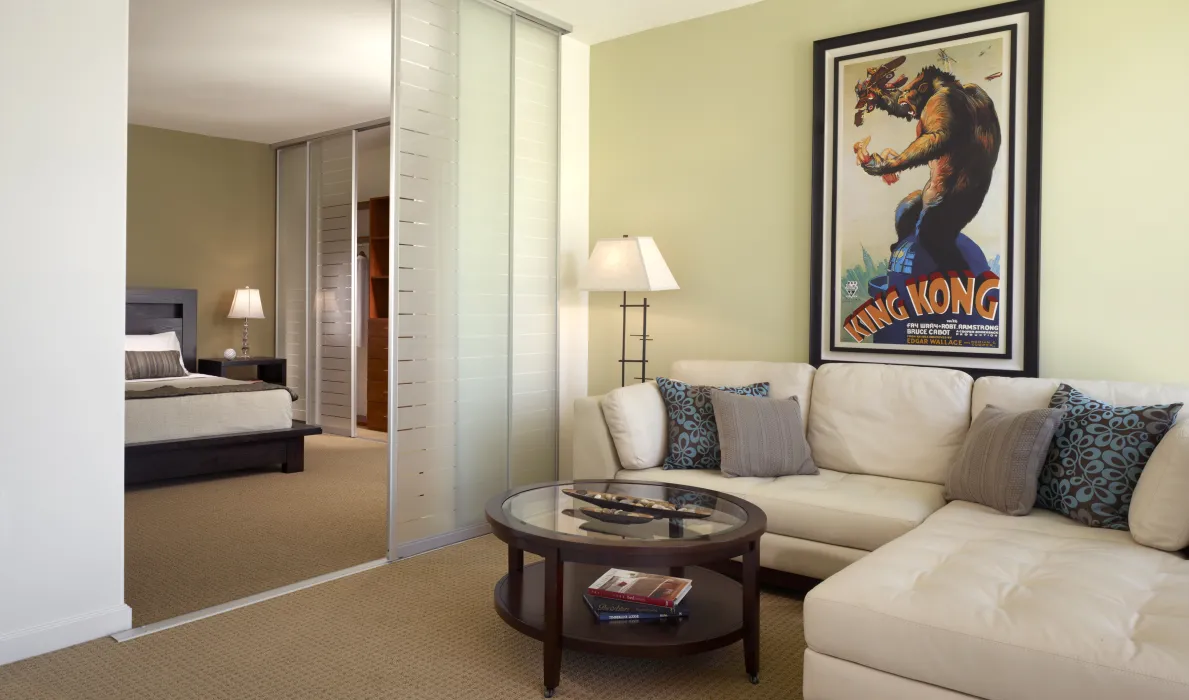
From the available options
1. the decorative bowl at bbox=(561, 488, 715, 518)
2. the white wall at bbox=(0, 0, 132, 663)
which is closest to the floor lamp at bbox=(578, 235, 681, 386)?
the decorative bowl at bbox=(561, 488, 715, 518)

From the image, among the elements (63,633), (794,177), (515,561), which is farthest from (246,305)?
(515,561)

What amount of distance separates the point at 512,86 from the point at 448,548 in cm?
227

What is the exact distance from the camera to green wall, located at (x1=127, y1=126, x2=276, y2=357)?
7.12 meters

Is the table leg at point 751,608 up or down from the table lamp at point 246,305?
down

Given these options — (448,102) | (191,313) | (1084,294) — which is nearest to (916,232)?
(1084,294)

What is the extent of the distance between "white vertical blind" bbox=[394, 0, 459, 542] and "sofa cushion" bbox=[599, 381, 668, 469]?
82 centimetres

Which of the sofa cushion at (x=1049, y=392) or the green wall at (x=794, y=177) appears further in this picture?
the green wall at (x=794, y=177)

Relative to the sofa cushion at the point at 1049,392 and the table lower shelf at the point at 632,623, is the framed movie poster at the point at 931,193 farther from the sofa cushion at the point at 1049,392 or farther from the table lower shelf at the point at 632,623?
the table lower shelf at the point at 632,623

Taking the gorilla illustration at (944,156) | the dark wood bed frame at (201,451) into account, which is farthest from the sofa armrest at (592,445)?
the dark wood bed frame at (201,451)

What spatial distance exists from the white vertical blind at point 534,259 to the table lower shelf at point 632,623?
1.53 meters

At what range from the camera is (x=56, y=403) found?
266 centimetres

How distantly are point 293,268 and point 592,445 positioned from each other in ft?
16.6

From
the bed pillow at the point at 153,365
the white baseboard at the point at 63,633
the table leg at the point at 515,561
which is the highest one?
the bed pillow at the point at 153,365

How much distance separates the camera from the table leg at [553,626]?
239 centimetres
